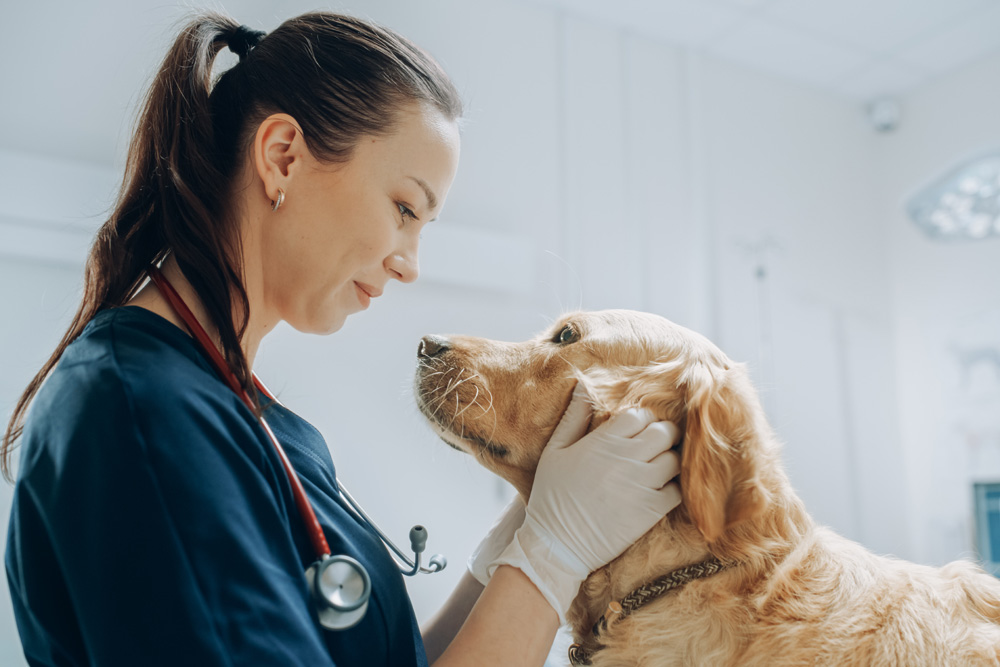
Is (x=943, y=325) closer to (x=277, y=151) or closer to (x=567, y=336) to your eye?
(x=567, y=336)

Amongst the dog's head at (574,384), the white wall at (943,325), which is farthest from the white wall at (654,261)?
the dog's head at (574,384)

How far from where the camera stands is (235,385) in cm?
87

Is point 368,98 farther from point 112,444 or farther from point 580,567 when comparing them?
point 580,567

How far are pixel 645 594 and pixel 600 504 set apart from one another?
5.6 inches

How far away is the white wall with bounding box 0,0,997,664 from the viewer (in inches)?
98.3

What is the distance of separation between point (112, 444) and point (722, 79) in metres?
3.61

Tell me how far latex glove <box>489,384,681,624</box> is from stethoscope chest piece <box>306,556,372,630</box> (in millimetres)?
272

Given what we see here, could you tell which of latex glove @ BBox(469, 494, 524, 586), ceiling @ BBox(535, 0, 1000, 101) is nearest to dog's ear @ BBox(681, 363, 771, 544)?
latex glove @ BBox(469, 494, 524, 586)

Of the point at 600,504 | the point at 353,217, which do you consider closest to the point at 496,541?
the point at 600,504

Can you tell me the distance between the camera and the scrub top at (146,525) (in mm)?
615

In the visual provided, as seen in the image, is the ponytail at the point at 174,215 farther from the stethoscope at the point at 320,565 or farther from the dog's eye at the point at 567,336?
the dog's eye at the point at 567,336

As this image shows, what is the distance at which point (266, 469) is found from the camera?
0.81 meters

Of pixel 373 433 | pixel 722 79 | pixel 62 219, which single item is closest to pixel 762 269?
pixel 722 79

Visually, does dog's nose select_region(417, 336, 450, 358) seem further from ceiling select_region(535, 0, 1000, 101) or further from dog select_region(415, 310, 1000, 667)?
ceiling select_region(535, 0, 1000, 101)
